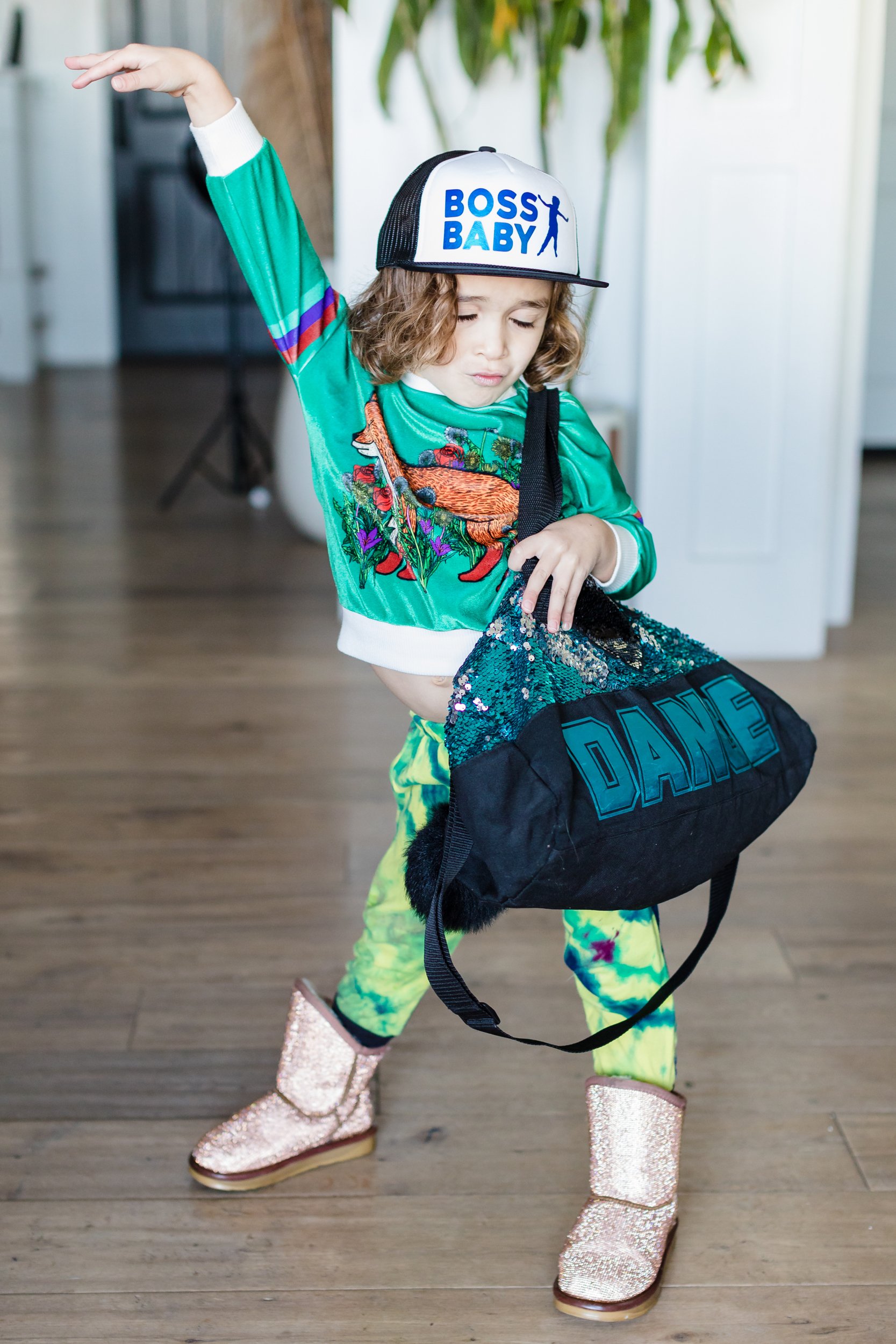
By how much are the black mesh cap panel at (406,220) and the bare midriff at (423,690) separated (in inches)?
12.3

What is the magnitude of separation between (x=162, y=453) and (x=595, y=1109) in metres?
3.73

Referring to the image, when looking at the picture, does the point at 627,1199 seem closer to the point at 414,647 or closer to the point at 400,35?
the point at 414,647

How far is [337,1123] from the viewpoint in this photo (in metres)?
1.31

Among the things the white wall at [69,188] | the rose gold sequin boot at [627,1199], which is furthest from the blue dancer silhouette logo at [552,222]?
the white wall at [69,188]

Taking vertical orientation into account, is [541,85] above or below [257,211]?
above

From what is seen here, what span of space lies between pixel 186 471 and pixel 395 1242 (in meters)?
3.16

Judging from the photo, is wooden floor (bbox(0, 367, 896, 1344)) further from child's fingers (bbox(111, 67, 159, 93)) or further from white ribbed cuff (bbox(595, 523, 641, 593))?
child's fingers (bbox(111, 67, 159, 93))

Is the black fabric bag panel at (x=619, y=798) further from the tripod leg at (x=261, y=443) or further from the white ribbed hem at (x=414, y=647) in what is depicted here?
the tripod leg at (x=261, y=443)

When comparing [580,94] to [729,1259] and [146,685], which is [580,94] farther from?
[729,1259]

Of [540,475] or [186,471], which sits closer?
[540,475]

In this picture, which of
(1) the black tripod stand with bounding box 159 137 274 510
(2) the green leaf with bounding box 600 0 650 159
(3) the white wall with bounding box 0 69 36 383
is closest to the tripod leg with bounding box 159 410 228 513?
(1) the black tripod stand with bounding box 159 137 274 510

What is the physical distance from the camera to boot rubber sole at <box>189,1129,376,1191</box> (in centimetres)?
127

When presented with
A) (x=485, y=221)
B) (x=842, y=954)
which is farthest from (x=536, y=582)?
(x=842, y=954)

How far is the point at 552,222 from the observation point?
1.02 meters
